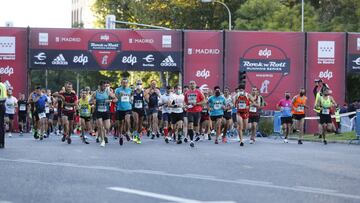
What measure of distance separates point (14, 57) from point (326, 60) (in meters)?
14.4

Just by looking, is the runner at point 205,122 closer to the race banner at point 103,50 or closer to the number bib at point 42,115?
the number bib at point 42,115

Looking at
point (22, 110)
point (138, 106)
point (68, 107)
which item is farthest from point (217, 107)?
point (22, 110)

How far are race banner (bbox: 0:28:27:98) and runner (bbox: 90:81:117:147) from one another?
16894mm

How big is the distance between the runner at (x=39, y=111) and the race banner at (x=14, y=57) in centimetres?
996

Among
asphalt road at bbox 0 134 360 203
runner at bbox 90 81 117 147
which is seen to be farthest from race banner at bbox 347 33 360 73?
asphalt road at bbox 0 134 360 203

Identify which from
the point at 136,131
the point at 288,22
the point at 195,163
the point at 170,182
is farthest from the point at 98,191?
the point at 288,22

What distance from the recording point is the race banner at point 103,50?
4169 cm

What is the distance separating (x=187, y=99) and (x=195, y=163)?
400 inches

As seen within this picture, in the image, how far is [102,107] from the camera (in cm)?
2467

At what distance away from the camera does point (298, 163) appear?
56.1 feet

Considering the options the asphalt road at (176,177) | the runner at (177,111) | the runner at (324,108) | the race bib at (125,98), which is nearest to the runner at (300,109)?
the runner at (324,108)

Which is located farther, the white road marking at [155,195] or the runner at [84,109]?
the runner at [84,109]

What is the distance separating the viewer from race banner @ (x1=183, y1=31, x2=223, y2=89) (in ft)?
138

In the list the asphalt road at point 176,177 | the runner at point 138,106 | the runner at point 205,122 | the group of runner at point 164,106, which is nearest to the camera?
the asphalt road at point 176,177
